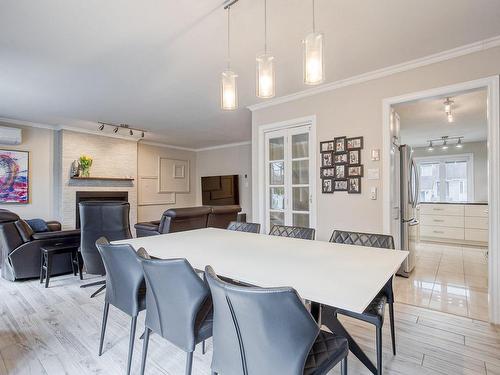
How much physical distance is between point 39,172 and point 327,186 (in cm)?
550

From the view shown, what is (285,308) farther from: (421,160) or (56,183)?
(421,160)

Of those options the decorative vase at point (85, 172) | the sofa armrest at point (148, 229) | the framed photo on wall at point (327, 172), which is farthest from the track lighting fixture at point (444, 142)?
the decorative vase at point (85, 172)

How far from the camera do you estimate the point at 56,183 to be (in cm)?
538

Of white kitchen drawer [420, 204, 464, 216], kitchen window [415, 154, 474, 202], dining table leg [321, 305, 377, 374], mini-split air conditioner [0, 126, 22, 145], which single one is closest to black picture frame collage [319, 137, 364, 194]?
dining table leg [321, 305, 377, 374]

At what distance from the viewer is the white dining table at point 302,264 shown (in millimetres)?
1056

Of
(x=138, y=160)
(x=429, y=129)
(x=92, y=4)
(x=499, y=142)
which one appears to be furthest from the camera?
(x=138, y=160)

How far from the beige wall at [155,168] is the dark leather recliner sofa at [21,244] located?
132 inches

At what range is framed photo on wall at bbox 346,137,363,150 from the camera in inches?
120

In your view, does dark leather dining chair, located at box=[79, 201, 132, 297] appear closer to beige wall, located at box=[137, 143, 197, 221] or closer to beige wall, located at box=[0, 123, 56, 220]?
beige wall, located at box=[0, 123, 56, 220]

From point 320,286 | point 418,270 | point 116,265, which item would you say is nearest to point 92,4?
point 116,265

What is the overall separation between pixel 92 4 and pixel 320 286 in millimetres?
2346

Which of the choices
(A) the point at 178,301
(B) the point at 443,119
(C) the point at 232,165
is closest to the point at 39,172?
(C) the point at 232,165

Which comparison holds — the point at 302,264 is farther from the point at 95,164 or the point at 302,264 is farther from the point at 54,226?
the point at 95,164

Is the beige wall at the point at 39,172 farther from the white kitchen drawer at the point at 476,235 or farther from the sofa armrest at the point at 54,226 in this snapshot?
the white kitchen drawer at the point at 476,235
